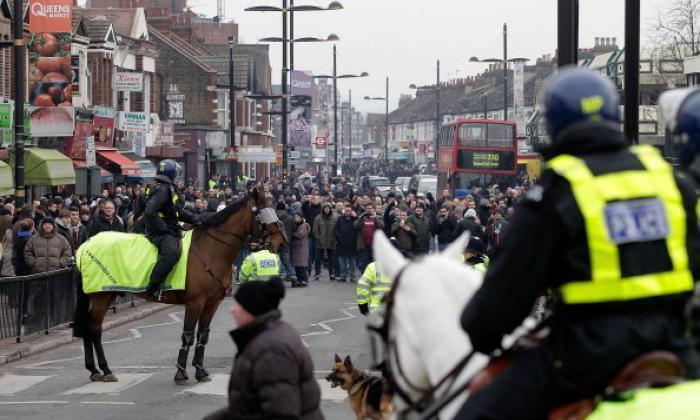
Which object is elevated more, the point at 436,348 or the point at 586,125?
the point at 586,125

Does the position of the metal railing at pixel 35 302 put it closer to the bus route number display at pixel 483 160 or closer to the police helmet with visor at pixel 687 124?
the police helmet with visor at pixel 687 124

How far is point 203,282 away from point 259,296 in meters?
9.14

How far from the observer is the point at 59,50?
128 feet

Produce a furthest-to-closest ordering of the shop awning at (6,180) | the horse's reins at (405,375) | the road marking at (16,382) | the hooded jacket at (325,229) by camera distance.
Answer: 1. the shop awning at (6,180)
2. the hooded jacket at (325,229)
3. the road marking at (16,382)
4. the horse's reins at (405,375)

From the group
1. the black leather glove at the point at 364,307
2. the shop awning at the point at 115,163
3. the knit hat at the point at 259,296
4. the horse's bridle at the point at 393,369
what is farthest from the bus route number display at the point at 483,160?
the horse's bridle at the point at 393,369

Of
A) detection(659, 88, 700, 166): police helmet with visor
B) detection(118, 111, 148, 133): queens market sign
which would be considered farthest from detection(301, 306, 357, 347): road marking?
detection(118, 111, 148, 133): queens market sign

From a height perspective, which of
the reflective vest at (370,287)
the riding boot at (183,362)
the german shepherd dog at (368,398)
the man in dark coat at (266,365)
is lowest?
the riding boot at (183,362)

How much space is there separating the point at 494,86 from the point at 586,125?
115 metres

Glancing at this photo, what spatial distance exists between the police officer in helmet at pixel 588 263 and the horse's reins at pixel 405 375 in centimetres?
46

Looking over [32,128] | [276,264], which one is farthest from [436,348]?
[32,128]

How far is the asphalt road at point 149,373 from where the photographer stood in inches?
536

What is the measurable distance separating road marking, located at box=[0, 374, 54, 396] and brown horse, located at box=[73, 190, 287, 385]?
2.31ft

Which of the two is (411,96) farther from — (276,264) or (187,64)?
(276,264)

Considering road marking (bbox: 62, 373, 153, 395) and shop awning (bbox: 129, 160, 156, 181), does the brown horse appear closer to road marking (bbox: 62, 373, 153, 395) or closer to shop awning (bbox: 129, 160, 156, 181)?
road marking (bbox: 62, 373, 153, 395)
